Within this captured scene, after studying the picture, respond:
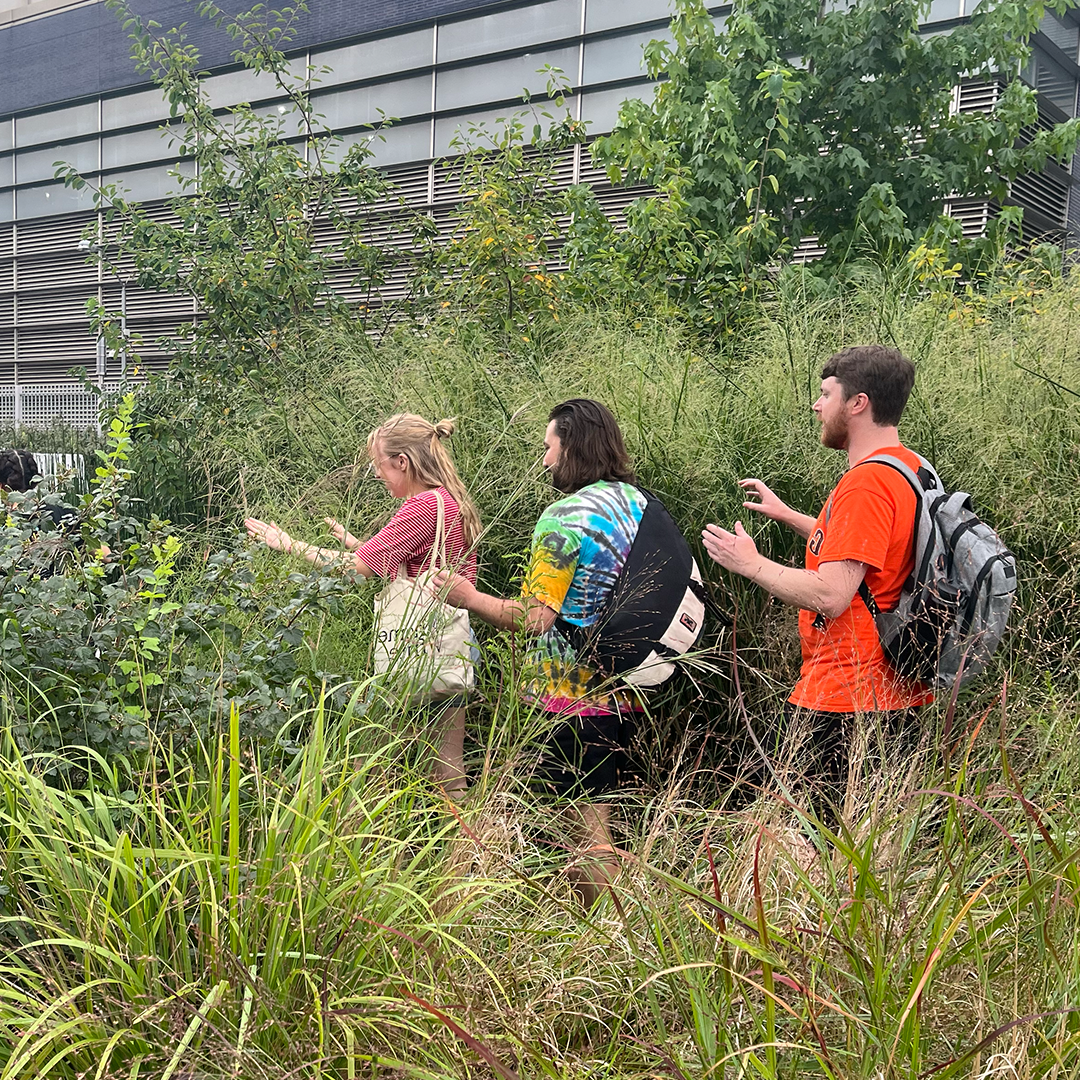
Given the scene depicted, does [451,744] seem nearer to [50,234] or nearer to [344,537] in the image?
[344,537]

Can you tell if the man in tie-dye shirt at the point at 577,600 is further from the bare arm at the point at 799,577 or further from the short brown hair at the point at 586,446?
the bare arm at the point at 799,577

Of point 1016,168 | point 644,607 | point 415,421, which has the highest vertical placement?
point 1016,168

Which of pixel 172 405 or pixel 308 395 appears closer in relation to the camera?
pixel 308 395

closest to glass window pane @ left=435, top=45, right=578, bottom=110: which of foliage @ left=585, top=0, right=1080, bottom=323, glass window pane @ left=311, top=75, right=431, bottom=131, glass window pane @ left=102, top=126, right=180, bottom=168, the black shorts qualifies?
glass window pane @ left=311, top=75, right=431, bottom=131

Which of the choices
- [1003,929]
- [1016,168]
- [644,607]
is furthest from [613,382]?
[1016,168]

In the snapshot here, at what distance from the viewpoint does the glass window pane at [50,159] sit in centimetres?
2211

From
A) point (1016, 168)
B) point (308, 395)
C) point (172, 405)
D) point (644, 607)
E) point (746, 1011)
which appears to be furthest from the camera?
point (172, 405)

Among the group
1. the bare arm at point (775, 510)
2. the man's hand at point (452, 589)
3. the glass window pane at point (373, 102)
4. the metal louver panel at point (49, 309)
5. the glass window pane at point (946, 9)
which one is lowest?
the man's hand at point (452, 589)

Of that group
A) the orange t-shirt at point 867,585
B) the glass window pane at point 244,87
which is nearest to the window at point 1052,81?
the orange t-shirt at point 867,585

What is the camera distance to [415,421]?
12.5ft

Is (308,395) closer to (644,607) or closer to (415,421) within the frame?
(415,421)

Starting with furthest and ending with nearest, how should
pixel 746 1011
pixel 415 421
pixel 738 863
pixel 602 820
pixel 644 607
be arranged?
pixel 415 421, pixel 644 607, pixel 602 820, pixel 738 863, pixel 746 1011

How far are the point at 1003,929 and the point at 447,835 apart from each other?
1.19m

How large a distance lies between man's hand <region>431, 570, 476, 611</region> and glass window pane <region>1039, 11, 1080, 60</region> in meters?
12.3
